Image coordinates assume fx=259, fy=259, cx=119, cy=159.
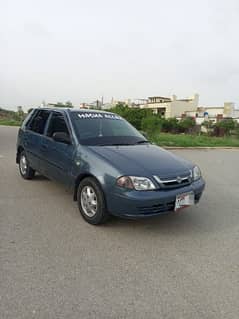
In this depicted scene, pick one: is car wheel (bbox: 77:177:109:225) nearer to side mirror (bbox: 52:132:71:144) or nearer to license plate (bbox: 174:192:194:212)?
side mirror (bbox: 52:132:71:144)

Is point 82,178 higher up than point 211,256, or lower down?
higher up

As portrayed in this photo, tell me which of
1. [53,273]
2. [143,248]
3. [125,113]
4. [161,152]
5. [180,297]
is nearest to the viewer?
[180,297]

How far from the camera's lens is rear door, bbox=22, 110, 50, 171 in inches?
193

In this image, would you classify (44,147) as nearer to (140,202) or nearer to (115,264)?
(140,202)

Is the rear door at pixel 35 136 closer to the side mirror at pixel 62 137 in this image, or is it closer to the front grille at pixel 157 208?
the side mirror at pixel 62 137

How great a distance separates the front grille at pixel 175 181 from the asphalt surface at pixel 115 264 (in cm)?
69

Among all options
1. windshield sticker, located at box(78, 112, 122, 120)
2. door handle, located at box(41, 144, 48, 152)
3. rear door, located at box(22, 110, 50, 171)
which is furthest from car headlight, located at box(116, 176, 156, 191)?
rear door, located at box(22, 110, 50, 171)

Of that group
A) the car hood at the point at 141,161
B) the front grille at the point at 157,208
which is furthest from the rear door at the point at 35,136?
the front grille at the point at 157,208

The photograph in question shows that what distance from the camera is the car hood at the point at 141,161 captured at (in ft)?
10.6

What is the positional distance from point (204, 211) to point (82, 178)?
217cm

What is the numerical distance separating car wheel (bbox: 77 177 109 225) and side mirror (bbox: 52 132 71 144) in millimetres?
772

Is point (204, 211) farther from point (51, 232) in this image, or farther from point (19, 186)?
point (19, 186)

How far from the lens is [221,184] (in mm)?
6441

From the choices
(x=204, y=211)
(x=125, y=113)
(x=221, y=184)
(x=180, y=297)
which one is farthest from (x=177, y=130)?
(x=180, y=297)
